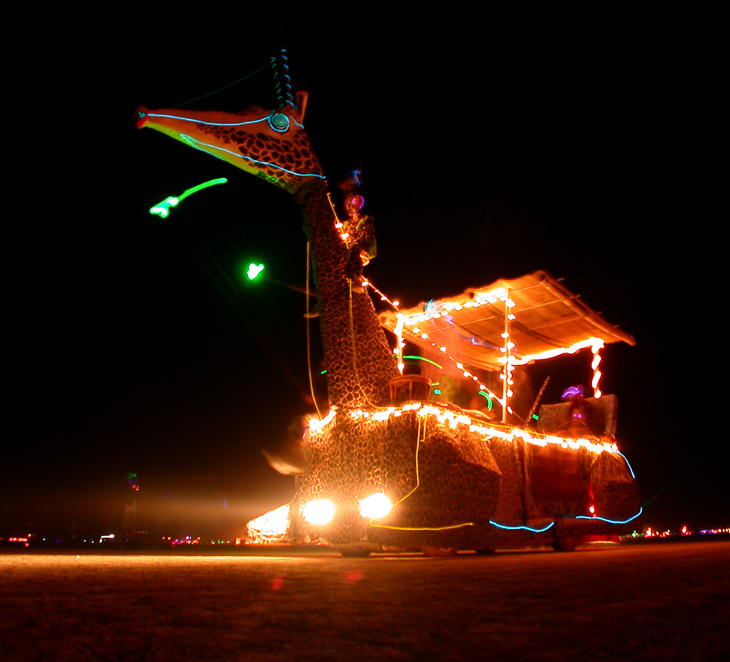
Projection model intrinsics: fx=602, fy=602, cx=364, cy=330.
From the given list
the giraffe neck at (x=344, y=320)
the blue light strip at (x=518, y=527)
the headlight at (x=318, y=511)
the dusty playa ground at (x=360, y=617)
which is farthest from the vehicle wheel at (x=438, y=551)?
the dusty playa ground at (x=360, y=617)

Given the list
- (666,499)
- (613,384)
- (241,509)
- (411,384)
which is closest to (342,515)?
(411,384)

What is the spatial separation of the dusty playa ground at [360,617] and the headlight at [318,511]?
9.48ft

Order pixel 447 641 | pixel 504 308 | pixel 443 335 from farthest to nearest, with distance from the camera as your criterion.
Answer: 1. pixel 443 335
2. pixel 504 308
3. pixel 447 641

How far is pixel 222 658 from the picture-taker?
1.21 m

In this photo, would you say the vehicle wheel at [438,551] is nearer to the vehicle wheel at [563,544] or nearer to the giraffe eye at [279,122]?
the vehicle wheel at [563,544]

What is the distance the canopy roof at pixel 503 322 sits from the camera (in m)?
6.97

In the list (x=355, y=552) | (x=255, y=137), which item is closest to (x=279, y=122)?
(x=255, y=137)

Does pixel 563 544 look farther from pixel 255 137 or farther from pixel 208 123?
pixel 208 123

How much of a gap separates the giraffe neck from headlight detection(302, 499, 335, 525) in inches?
38.3

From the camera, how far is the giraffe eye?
631 cm

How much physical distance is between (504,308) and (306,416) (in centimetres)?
278

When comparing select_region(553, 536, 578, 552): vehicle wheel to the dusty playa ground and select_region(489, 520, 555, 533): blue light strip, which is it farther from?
the dusty playa ground

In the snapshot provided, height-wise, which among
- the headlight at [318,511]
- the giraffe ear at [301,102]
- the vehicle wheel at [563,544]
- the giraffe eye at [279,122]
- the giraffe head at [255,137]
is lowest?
the vehicle wheel at [563,544]

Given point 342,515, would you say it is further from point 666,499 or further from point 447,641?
point 666,499
